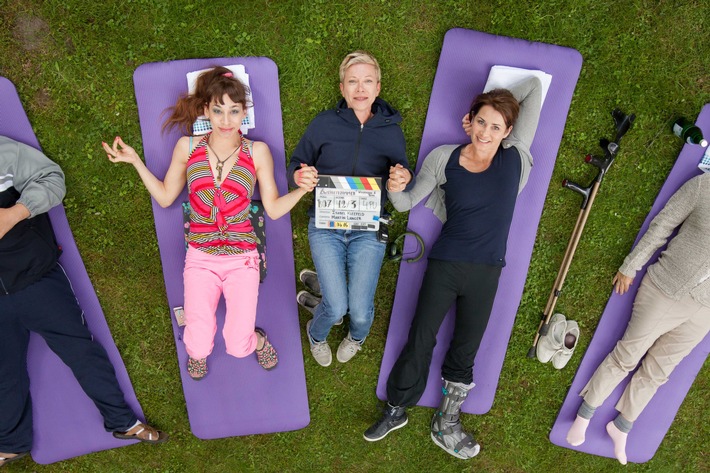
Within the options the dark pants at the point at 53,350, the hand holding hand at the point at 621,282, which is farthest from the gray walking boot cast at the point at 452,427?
the dark pants at the point at 53,350

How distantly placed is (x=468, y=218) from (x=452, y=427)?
6.85 ft

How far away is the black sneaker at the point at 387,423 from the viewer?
433 cm

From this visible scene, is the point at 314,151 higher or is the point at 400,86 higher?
the point at 400,86

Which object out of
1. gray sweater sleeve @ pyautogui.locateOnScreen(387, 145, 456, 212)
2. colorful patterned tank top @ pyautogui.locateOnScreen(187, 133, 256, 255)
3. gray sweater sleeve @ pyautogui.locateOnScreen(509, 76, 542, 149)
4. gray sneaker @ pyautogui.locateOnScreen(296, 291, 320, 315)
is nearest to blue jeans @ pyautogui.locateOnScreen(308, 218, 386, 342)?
gray sneaker @ pyautogui.locateOnScreen(296, 291, 320, 315)

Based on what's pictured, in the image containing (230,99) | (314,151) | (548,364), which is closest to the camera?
(230,99)

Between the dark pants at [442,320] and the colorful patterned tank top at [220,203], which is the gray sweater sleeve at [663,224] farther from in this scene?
the colorful patterned tank top at [220,203]

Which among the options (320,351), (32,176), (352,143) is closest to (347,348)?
(320,351)

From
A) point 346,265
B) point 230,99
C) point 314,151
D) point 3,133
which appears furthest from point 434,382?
point 3,133

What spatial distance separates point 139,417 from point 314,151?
316 centimetres

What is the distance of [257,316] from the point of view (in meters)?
4.37

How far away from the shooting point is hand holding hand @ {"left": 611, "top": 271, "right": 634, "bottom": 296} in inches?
168

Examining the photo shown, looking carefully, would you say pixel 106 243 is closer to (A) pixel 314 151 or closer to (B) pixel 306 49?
(A) pixel 314 151

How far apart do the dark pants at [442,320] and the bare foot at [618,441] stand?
161 centimetres

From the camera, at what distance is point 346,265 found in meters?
4.06
